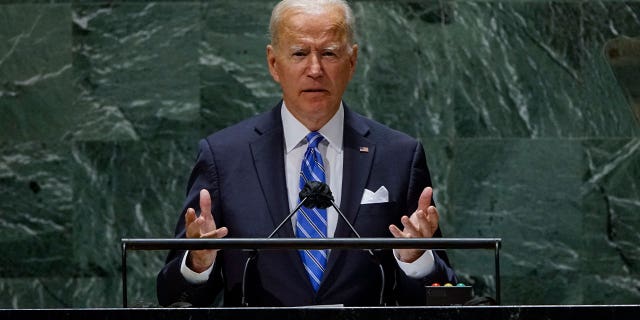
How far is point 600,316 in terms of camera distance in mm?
2760

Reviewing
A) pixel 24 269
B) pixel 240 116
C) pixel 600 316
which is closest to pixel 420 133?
pixel 240 116

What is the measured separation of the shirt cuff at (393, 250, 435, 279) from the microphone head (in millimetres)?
499

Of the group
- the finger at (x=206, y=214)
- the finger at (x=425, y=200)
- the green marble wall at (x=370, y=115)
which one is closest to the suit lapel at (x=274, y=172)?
the finger at (x=206, y=214)

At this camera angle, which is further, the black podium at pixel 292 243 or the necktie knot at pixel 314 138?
the necktie knot at pixel 314 138

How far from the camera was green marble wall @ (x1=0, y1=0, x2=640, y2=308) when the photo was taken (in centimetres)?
642

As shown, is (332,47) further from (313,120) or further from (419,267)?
(419,267)

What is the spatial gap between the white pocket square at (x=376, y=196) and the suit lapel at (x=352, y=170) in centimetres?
2

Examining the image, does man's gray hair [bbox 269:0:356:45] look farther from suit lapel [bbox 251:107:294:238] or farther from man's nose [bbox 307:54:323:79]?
suit lapel [bbox 251:107:294:238]

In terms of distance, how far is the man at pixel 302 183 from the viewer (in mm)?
4070

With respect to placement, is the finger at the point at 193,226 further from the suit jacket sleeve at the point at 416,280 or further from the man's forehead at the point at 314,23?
the man's forehead at the point at 314,23

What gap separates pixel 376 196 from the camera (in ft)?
14.0

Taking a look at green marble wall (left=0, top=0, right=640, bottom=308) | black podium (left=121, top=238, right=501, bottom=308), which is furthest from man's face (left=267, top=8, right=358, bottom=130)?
green marble wall (left=0, top=0, right=640, bottom=308)

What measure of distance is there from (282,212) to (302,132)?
1.16ft

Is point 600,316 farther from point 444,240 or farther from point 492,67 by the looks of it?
point 492,67
